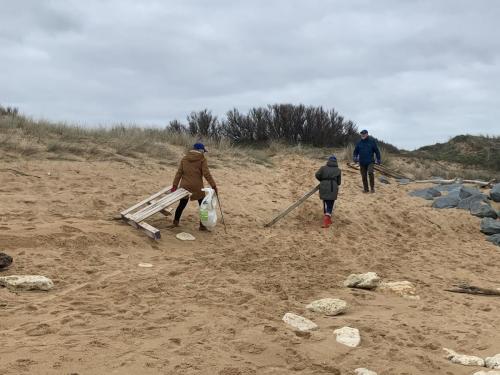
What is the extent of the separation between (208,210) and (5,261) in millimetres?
3855

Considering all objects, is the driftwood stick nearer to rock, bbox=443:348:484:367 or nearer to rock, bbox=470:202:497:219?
rock, bbox=443:348:484:367

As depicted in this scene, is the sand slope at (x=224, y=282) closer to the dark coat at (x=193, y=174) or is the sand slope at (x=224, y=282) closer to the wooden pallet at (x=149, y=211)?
the wooden pallet at (x=149, y=211)

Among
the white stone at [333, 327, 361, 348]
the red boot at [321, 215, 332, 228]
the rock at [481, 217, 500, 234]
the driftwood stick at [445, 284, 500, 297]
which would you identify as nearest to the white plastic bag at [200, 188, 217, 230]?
the red boot at [321, 215, 332, 228]

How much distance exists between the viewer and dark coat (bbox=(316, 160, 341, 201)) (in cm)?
1095

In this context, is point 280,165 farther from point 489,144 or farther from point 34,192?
point 489,144

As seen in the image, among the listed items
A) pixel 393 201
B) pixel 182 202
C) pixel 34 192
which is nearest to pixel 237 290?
pixel 182 202

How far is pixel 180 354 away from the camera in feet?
13.6

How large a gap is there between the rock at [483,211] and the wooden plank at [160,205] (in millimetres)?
7840

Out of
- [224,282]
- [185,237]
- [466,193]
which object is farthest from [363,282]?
[466,193]

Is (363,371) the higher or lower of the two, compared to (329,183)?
lower

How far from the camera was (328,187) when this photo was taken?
10930 mm

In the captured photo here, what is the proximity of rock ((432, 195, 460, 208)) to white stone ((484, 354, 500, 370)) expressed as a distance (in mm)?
9633

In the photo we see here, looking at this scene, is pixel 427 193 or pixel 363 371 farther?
pixel 427 193

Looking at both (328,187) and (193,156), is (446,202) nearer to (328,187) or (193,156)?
(328,187)
